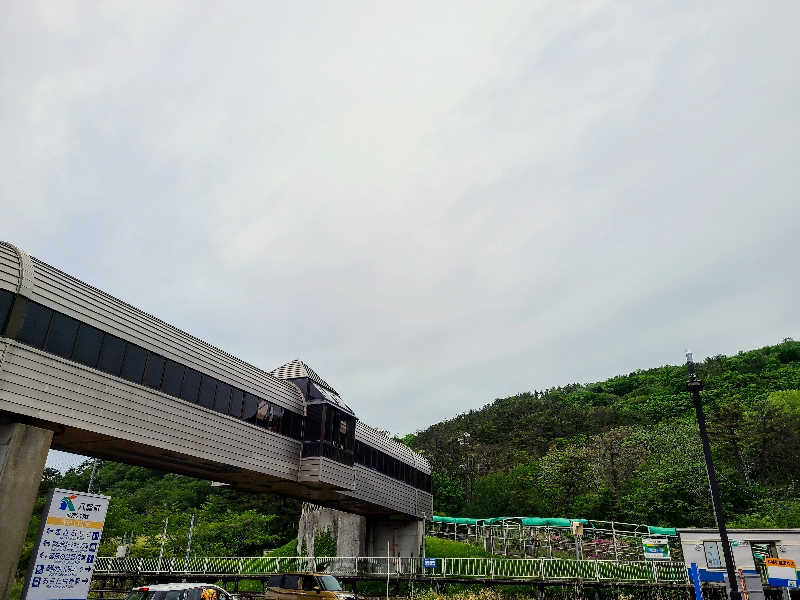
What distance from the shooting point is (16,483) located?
13.5 metres

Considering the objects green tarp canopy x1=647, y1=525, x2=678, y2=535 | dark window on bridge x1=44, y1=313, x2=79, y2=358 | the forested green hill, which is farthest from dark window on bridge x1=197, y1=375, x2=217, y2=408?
the forested green hill

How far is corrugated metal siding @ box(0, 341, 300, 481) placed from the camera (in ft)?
45.1

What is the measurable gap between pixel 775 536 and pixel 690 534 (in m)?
3.92

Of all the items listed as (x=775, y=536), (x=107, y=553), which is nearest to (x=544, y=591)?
(x=775, y=536)

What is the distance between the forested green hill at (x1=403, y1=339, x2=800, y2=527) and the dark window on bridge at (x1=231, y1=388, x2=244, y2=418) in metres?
38.7

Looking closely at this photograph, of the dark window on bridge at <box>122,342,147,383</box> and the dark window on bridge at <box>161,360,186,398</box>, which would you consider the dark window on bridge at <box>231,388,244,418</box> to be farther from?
the dark window on bridge at <box>122,342,147,383</box>

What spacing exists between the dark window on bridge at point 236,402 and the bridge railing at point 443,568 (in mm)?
9568

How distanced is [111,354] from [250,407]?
260 inches

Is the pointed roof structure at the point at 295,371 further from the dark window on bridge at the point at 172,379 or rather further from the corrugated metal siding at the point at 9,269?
the corrugated metal siding at the point at 9,269

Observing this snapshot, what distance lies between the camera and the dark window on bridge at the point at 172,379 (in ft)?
59.1

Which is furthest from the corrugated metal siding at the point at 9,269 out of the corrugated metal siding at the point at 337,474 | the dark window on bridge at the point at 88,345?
the corrugated metal siding at the point at 337,474

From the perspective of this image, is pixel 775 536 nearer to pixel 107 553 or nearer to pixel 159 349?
pixel 159 349

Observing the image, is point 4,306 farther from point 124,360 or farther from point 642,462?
point 642,462

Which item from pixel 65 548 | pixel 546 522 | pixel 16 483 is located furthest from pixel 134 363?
pixel 546 522
